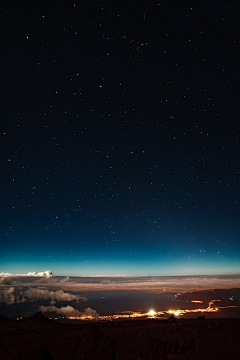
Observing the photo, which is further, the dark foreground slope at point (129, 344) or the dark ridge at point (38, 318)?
the dark ridge at point (38, 318)

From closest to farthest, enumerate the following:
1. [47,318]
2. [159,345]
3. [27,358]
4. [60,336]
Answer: [27,358] < [159,345] < [60,336] < [47,318]

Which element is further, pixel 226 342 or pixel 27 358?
pixel 226 342

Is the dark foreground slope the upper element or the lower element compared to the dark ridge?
upper

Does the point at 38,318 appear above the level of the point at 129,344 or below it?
below

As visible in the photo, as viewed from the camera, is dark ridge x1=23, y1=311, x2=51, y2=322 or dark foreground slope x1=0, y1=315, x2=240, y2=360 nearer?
dark foreground slope x1=0, y1=315, x2=240, y2=360

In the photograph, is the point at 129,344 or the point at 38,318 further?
the point at 38,318

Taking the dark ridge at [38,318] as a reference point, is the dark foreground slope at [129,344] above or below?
above

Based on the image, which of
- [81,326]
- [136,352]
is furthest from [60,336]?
[136,352]

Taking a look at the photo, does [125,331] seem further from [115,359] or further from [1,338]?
[1,338]
